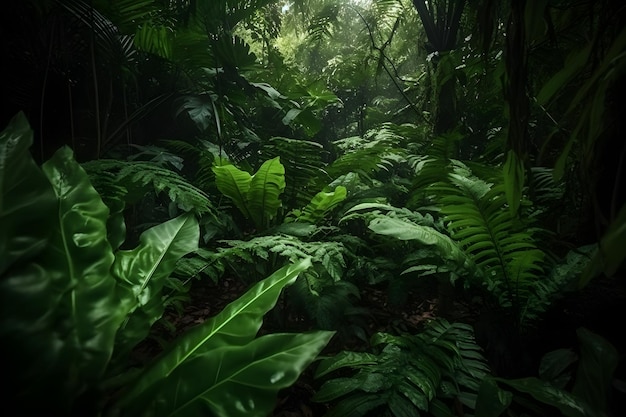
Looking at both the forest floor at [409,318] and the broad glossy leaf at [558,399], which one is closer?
the broad glossy leaf at [558,399]

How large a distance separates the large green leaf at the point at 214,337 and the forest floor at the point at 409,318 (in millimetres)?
321

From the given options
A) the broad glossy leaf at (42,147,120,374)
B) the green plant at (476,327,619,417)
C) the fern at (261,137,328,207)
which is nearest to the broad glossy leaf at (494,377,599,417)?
the green plant at (476,327,619,417)

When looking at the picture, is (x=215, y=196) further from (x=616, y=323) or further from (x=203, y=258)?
(x=616, y=323)

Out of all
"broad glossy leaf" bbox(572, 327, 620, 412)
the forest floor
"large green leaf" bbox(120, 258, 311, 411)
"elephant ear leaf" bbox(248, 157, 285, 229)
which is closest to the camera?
"large green leaf" bbox(120, 258, 311, 411)

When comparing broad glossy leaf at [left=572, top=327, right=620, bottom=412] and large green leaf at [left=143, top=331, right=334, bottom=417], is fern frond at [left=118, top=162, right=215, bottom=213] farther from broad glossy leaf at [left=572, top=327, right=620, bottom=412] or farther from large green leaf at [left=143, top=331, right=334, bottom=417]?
broad glossy leaf at [left=572, top=327, right=620, bottom=412]

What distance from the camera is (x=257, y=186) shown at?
5.60ft

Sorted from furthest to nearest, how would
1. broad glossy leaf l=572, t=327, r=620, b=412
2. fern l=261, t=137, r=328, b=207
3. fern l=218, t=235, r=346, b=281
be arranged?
fern l=261, t=137, r=328, b=207, fern l=218, t=235, r=346, b=281, broad glossy leaf l=572, t=327, r=620, b=412

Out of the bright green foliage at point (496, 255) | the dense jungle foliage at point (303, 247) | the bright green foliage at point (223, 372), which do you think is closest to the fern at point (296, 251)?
the dense jungle foliage at point (303, 247)

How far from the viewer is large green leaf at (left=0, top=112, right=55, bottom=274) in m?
0.65

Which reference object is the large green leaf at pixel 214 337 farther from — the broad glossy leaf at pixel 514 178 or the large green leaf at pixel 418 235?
the broad glossy leaf at pixel 514 178

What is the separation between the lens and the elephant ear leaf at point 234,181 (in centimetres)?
168

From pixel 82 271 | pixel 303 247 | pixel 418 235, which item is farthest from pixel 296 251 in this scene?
pixel 82 271

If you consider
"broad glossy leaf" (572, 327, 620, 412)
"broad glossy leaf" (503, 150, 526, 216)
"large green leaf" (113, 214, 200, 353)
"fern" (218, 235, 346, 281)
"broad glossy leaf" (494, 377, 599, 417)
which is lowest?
"broad glossy leaf" (572, 327, 620, 412)

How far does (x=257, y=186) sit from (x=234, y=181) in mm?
127
